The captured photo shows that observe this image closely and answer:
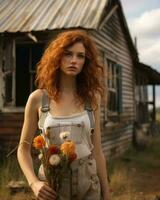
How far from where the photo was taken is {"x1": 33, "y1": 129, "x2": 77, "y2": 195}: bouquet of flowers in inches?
88.0

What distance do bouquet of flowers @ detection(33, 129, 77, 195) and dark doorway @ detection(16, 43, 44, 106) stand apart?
7890mm

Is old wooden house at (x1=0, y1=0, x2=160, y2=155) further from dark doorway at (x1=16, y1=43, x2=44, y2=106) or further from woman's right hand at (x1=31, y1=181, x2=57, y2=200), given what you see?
woman's right hand at (x1=31, y1=181, x2=57, y2=200)

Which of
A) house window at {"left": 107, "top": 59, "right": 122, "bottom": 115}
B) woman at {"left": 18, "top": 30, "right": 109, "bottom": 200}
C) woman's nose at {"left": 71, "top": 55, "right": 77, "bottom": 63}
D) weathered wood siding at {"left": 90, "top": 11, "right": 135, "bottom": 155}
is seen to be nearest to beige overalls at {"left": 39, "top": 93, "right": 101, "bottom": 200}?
woman at {"left": 18, "top": 30, "right": 109, "bottom": 200}

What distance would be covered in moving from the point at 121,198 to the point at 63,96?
205 inches

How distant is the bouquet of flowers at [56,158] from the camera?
7.33 feet

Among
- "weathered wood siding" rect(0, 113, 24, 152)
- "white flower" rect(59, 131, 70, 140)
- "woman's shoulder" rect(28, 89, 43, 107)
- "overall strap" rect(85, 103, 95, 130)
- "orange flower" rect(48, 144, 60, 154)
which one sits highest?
"woman's shoulder" rect(28, 89, 43, 107)

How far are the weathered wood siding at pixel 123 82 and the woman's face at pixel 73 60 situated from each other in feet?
26.8

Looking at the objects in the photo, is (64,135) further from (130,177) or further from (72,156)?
(130,177)

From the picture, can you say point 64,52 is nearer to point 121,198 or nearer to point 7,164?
point 121,198

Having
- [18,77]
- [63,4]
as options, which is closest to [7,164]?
[18,77]

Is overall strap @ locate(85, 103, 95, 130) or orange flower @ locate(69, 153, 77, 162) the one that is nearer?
orange flower @ locate(69, 153, 77, 162)

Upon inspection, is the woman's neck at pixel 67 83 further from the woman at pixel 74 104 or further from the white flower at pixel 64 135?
the white flower at pixel 64 135

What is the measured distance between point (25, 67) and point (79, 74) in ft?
26.8

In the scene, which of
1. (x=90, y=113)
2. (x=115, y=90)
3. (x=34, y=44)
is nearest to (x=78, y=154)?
(x=90, y=113)
